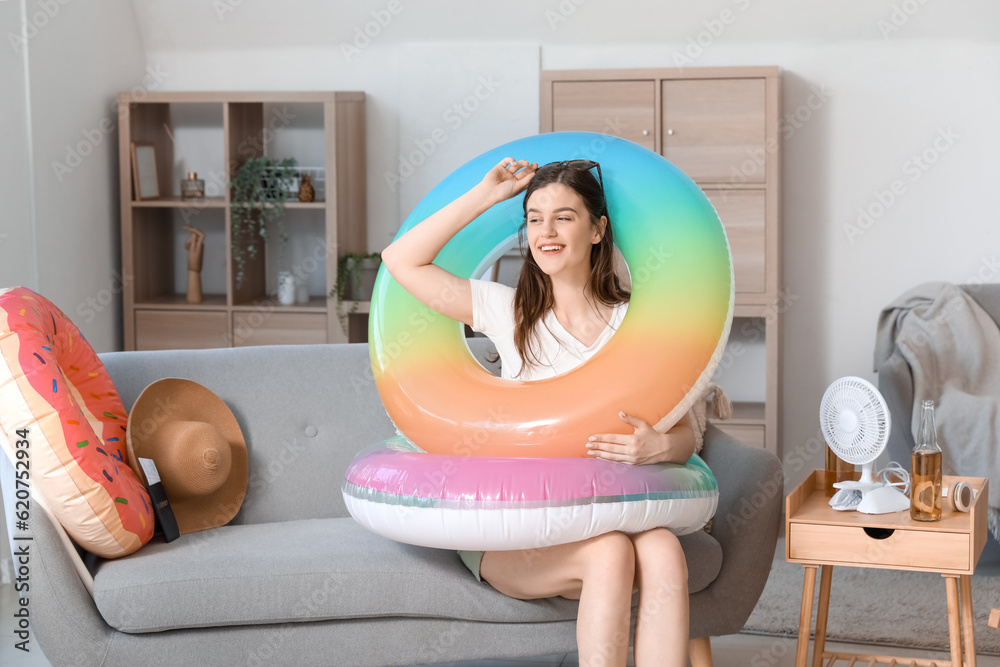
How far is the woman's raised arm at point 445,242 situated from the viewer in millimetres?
1880

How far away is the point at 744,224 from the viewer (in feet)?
11.3

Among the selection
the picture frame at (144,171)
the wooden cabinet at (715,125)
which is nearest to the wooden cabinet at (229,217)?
the picture frame at (144,171)

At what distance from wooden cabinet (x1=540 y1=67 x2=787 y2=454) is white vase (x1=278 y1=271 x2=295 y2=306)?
1.17 metres

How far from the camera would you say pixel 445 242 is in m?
1.92

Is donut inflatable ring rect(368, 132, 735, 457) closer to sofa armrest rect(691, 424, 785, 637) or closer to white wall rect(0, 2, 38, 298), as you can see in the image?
sofa armrest rect(691, 424, 785, 637)

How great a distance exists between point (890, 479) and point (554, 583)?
0.92 m

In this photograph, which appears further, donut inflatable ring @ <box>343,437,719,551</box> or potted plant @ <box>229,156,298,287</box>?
potted plant @ <box>229,156,298,287</box>

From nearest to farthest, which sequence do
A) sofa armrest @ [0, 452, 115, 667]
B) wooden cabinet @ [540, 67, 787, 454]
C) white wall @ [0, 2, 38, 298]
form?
sofa armrest @ [0, 452, 115, 667] < white wall @ [0, 2, 38, 298] < wooden cabinet @ [540, 67, 787, 454]

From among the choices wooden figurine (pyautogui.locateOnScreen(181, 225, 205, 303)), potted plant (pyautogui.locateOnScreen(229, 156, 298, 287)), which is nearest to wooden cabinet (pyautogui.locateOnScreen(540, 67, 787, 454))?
potted plant (pyautogui.locateOnScreen(229, 156, 298, 287))

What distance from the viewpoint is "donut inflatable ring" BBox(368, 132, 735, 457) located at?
5.78 ft

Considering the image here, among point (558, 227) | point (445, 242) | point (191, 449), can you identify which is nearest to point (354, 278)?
point (191, 449)

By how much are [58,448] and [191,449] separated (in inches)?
13.1

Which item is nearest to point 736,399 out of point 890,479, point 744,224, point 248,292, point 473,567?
point 744,224

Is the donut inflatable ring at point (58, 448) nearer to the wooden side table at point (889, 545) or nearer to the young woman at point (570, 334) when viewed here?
the young woman at point (570, 334)
